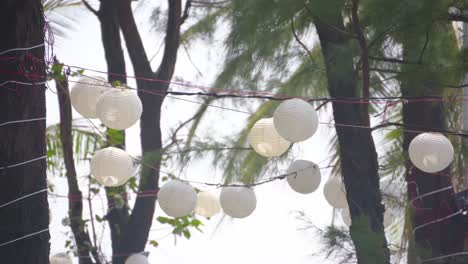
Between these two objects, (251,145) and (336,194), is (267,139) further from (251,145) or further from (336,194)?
(336,194)

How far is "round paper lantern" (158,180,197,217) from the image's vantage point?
9.52 ft

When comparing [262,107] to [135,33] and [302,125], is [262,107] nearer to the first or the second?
[135,33]

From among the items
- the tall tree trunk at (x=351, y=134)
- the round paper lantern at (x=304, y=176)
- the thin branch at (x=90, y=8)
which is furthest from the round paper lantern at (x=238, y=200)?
the thin branch at (x=90, y=8)

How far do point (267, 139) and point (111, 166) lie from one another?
1.60 ft

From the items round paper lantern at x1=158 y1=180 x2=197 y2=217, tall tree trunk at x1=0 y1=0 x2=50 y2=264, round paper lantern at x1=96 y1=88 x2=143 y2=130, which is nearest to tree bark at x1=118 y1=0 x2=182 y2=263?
round paper lantern at x1=158 y1=180 x2=197 y2=217

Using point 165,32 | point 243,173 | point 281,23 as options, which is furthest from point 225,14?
point 281,23

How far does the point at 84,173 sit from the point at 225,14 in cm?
93

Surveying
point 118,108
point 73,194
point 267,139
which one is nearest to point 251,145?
point 267,139

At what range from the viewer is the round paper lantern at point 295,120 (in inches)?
94.9

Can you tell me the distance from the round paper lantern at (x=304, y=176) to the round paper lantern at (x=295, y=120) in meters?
0.31

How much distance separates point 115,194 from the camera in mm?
3508

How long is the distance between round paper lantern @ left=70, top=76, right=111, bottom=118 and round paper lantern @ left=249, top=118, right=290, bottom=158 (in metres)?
0.47

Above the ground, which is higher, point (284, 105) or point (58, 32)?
point (58, 32)

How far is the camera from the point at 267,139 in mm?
2695
